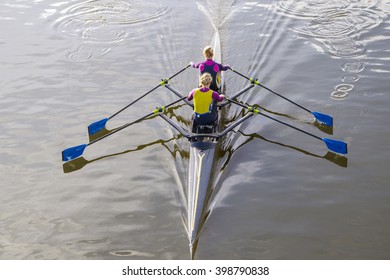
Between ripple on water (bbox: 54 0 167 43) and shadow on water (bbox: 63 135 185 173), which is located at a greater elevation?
ripple on water (bbox: 54 0 167 43)

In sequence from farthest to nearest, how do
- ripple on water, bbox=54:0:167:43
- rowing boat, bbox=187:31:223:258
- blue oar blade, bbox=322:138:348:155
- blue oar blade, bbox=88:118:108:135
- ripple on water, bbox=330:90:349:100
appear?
ripple on water, bbox=54:0:167:43 → ripple on water, bbox=330:90:349:100 → blue oar blade, bbox=88:118:108:135 → blue oar blade, bbox=322:138:348:155 → rowing boat, bbox=187:31:223:258

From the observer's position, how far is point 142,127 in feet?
43.1

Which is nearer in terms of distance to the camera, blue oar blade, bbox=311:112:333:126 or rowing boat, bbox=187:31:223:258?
rowing boat, bbox=187:31:223:258

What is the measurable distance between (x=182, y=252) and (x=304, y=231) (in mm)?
2812

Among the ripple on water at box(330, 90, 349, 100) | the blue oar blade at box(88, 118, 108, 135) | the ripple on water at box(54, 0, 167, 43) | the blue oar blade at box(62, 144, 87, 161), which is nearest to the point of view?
the blue oar blade at box(62, 144, 87, 161)

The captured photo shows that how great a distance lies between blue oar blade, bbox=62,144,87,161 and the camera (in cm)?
1146

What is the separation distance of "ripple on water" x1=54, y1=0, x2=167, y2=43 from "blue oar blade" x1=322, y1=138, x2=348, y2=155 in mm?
11294

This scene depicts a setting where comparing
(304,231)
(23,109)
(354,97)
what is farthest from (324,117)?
(23,109)

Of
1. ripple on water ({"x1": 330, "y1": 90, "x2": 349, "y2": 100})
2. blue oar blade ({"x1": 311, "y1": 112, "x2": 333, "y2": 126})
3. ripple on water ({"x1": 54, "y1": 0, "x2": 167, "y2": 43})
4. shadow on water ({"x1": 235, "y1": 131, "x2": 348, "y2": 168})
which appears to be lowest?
shadow on water ({"x1": 235, "y1": 131, "x2": 348, "y2": 168})

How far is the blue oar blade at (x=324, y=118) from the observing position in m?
12.2

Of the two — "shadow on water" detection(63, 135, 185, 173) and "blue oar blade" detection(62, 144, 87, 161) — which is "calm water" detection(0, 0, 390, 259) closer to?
"shadow on water" detection(63, 135, 185, 173)

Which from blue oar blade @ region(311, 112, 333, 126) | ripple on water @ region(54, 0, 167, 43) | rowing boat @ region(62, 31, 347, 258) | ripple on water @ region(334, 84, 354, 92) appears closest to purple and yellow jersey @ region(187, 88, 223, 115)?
rowing boat @ region(62, 31, 347, 258)

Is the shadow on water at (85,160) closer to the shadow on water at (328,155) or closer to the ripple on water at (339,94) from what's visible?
the shadow on water at (328,155)

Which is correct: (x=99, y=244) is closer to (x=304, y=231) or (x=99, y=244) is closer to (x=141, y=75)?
(x=304, y=231)
